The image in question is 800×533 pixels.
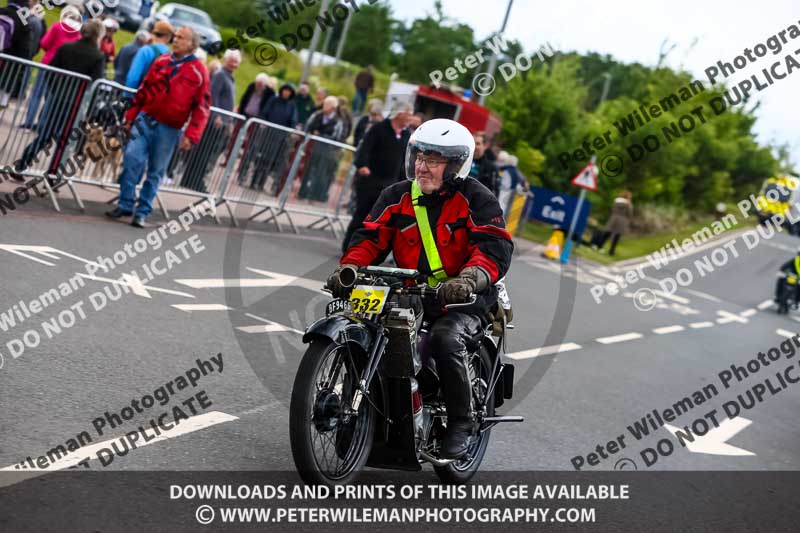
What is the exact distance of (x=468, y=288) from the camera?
4.88m

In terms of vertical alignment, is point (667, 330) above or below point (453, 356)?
below

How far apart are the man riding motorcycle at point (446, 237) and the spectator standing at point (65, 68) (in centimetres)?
693

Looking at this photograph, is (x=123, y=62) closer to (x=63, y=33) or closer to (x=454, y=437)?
(x=63, y=33)

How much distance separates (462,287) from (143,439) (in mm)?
1741

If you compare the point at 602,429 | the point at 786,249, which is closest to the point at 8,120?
the point at 602,429

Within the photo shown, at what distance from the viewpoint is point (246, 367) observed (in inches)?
295

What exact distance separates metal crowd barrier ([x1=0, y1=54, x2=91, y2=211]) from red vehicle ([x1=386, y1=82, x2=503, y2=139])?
69.3 ft

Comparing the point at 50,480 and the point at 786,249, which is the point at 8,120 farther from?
the point at 786,249

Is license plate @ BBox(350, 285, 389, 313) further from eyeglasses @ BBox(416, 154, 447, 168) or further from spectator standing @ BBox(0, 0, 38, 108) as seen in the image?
spectator standing @ BBox(0, 0, 38, 108)

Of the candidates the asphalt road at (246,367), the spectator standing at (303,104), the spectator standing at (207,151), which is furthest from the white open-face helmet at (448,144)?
the spectator standing at (303,104)

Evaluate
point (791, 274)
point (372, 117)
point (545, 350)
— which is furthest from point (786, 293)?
point (545, 350)

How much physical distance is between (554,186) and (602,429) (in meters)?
26.6

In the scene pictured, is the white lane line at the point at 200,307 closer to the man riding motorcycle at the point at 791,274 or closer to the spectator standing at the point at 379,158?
the spectator standing at the point at 379,158

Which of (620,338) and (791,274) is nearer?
(620,338)
